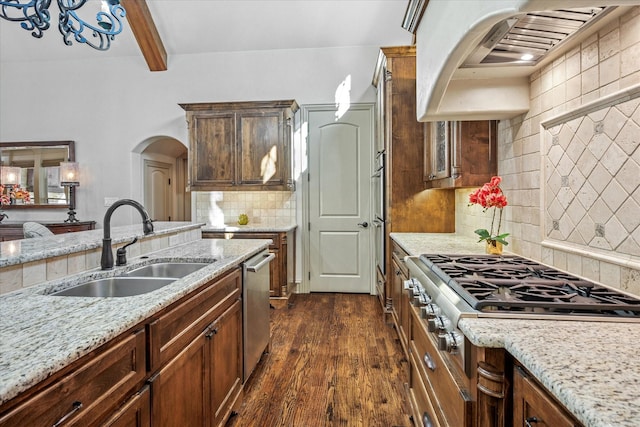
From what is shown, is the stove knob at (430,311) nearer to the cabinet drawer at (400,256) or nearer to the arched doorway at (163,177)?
the cabinet drawer at (400,256)

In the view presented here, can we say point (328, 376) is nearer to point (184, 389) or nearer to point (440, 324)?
point (184, 389)

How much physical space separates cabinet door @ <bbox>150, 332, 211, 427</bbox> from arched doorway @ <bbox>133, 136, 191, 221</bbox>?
4020 mm

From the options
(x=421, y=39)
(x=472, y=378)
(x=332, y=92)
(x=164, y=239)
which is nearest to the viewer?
(x=472, y=378)

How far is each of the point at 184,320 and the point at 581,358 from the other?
1.24m

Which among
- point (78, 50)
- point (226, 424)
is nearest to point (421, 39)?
point (226, 424)

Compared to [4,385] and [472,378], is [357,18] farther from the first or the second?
[4,385]

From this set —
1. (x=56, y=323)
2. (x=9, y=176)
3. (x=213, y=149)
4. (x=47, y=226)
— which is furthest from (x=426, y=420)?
(x=9, y=176)

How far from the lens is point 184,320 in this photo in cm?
134

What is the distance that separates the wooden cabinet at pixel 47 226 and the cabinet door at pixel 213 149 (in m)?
1.78

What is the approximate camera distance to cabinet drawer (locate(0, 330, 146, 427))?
692 mm

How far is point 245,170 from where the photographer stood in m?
4.15

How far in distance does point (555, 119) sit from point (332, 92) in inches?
123

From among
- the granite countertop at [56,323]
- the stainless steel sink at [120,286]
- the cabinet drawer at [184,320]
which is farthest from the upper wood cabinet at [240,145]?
the granite countertop at [56,323]

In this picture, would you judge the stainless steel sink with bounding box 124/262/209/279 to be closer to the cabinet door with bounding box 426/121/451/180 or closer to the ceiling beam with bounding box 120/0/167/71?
the cabinet door with bounding box 426/121/451/180
